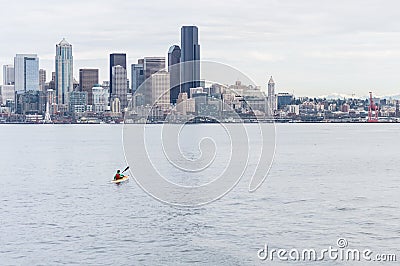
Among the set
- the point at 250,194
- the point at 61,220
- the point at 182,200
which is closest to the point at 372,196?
the point at 250,194

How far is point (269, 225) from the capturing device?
117 feet

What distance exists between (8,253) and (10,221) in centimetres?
737

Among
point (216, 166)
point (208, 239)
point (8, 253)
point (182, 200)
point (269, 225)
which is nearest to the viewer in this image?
point (8, 253)

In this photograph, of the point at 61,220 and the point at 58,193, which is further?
the point at 58,193

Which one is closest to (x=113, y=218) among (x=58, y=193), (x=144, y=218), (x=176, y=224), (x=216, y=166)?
(x=144, y=218)

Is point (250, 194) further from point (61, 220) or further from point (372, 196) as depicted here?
point (61, 220)

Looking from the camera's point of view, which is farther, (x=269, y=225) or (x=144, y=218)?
(x=144, y=218)

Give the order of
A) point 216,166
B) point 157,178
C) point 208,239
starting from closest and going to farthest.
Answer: point 208,239 < point 157,178 < point 216,166

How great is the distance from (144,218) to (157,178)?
2025cm

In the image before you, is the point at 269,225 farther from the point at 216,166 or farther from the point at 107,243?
the point at 216,166

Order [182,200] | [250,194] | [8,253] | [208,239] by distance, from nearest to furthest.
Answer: [8,253]
[208,239]
[182,200]
[250,194]

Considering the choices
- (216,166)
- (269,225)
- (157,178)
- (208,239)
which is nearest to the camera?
(208,239)

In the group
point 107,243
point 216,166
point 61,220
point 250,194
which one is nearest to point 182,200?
point 250,194

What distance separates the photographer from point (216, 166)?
2832 inches
